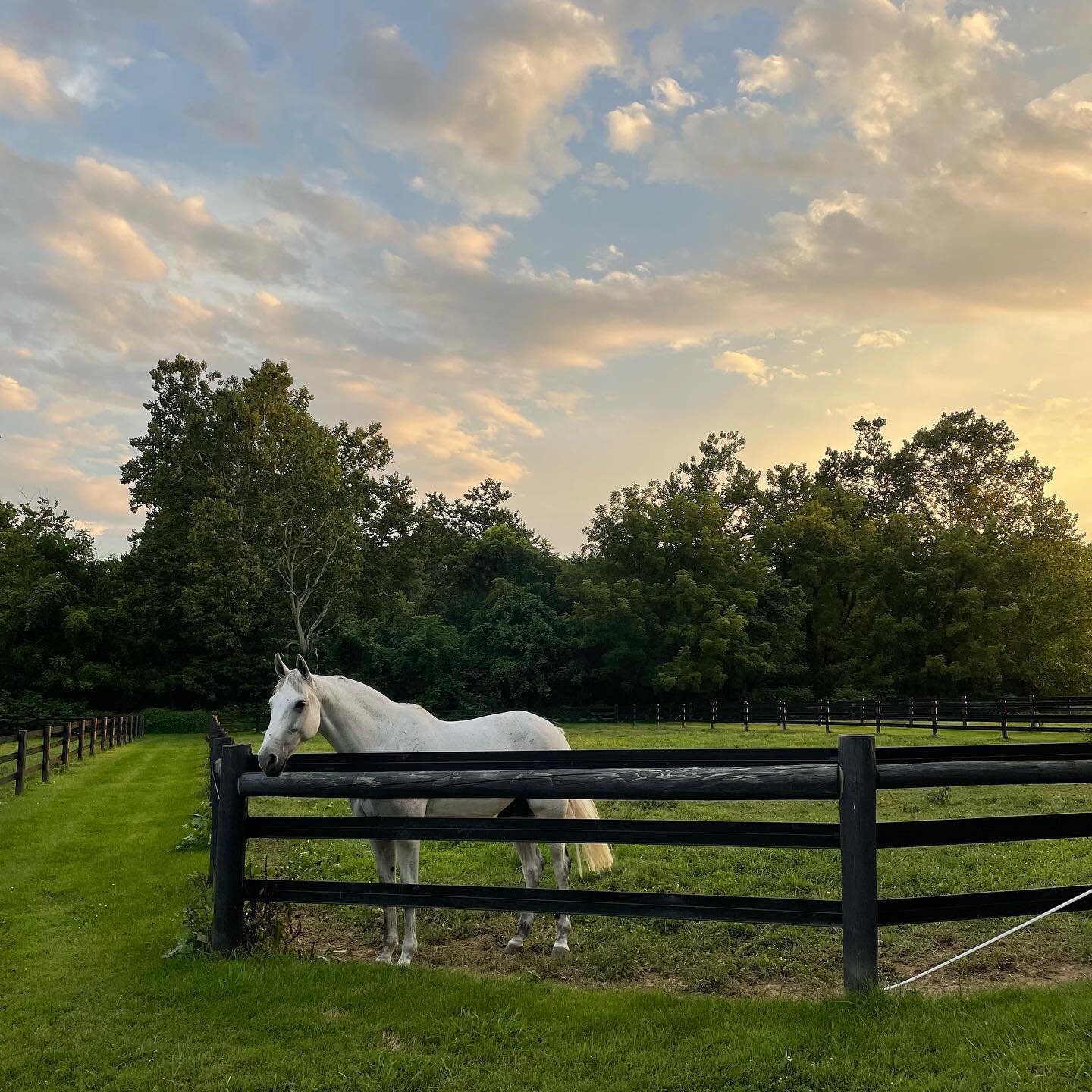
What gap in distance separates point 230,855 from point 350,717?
143 cm

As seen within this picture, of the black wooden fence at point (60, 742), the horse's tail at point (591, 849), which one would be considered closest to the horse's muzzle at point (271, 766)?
the horse's tail at point (591, 849)

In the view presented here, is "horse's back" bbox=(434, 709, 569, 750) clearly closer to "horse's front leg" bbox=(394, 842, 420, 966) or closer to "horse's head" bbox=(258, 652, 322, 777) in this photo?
"horse's front leg" bbox=(394, 842, 420, 966)

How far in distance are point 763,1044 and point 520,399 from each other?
94.6 ft

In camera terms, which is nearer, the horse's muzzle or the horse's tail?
the horse's muzzle

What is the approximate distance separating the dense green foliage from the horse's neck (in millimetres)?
37586

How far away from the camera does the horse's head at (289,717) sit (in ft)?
18.8

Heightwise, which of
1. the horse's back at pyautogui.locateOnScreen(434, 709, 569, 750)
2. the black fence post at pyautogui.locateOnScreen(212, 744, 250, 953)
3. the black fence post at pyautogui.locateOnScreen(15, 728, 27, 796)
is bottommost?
the black fence post at pyautogui.locateOnScreen(15, 728, 27, 796)

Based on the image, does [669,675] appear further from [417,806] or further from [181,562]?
[417,806]

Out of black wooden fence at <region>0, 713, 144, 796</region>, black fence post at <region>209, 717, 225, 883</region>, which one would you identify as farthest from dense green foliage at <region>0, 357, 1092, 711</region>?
black fence post at <region>209, 717, 225, 883</region>

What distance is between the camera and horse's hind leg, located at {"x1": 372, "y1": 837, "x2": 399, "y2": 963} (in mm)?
6152

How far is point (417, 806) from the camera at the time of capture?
21.4 feet

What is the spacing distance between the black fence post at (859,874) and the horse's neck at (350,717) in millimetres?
3744

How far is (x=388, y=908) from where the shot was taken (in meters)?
6.10

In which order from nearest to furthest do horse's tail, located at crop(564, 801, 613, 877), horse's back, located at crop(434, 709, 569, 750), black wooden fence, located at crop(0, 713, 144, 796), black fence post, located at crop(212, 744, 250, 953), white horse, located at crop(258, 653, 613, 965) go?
1. black fence post, located at crop(212, 744, 250, 953)
2. white horse, located at crop(258, 653, 613, 965)
3. horse's tail, located at crop(564, 801, 613, 877)
4. horse's back, located at crop(434, 709, 569, 750)
5. black wooden fence, located at crop(0, 713, 144, 796)
